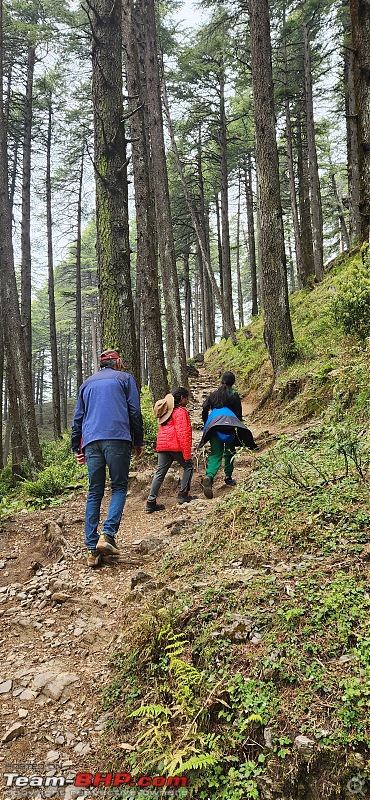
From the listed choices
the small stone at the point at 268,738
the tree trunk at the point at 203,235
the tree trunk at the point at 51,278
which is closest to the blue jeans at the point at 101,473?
the small stone at the point at 268,738

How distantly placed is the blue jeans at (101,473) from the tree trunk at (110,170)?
2.97 meters

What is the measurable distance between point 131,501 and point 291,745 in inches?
215

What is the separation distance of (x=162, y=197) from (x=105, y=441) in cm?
935

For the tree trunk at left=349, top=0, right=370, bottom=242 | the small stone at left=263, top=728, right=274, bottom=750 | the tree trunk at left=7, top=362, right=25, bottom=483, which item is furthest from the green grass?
the tree trunk at left=7, top=362, right=25, bottom=483

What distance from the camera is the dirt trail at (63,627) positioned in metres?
2.45

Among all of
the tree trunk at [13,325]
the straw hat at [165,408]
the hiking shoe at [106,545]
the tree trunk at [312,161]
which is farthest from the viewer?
the tree trunk at [312,161]

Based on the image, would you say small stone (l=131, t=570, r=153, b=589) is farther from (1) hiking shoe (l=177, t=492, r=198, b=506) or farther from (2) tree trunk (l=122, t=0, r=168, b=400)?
(2) tree trunk (l=122, t=0, r=168, b=400)

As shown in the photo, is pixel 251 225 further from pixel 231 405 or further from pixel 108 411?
pixel 108 411

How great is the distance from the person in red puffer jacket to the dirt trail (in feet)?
0.85

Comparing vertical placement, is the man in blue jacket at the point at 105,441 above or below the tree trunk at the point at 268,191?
below

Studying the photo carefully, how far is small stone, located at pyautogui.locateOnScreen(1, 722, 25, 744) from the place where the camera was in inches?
98.2

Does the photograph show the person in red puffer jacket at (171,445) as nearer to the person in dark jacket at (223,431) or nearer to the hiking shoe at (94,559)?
the person in dark jacket at (223,431)

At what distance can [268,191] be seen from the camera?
9492mm

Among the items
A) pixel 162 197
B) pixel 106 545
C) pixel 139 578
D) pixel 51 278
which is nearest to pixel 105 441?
pixel 106 545
